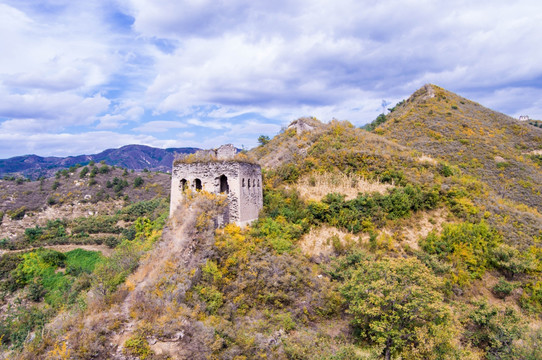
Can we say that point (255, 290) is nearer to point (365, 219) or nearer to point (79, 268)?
point (365, 219)

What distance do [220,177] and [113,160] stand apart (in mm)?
123839

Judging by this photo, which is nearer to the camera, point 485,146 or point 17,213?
point 485,146

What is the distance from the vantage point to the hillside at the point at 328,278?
7941 millimetres

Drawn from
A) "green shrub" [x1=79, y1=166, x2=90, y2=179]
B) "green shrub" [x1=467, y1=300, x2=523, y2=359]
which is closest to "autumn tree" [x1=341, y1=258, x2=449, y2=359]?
"green shrub" [x1=467, y1=300, x2=523, y2=359]

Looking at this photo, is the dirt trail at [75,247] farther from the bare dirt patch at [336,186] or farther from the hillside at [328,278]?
the bare dirt patch at [336,186]

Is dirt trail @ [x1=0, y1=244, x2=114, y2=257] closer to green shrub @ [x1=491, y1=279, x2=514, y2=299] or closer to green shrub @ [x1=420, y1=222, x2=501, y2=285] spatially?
green shrub @ [x1=420, y1=222, x2=501, y2=285]

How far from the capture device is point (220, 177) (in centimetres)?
1470

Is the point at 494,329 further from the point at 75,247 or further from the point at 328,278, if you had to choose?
the point at 75,247

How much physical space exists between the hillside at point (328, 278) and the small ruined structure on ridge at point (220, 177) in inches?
36.5

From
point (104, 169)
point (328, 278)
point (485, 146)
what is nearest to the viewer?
point (328, 278)

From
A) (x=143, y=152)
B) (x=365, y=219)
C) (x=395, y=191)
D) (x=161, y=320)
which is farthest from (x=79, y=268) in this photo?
(x=143, y=152)

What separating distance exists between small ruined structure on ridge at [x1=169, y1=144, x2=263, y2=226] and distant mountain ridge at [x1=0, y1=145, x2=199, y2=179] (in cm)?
10516

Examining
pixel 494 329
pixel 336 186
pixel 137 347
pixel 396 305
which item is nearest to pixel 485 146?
pixel 336 186

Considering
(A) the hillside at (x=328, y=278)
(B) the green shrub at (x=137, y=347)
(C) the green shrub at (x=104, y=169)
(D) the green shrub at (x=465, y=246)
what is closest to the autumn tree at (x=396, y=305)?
(A) the hillside at (x=328, y=278)
